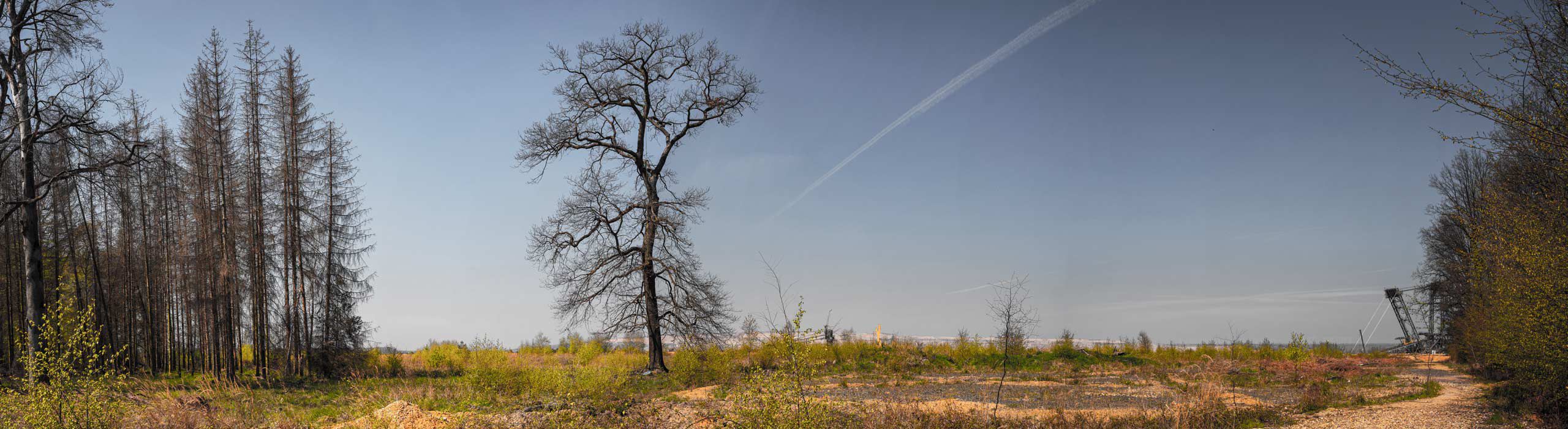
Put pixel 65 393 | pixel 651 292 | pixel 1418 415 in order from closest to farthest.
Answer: pixel 65 393 → pixel 1418 415 → pixel 651 292

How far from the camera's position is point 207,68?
1967 cm

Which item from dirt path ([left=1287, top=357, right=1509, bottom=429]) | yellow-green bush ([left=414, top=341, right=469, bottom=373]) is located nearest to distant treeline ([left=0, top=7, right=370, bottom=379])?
yellow-green bush ([left=414, top=341, right=469, bottom=373])

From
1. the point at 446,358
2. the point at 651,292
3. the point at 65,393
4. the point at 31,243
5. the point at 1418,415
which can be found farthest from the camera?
the point at 446,358

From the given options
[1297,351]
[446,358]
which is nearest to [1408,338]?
[1297,351]

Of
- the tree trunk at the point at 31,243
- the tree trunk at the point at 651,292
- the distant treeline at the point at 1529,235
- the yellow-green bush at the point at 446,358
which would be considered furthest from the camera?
the yellow-green bush at the point at 446,358

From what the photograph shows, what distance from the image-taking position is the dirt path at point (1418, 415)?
10.9 m

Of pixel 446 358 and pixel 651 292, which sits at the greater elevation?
pixel 651 292

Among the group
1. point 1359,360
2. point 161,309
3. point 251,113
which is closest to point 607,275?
point 251,113

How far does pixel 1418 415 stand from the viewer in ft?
38.0

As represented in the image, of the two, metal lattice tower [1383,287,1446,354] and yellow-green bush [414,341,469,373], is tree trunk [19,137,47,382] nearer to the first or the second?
yellow-green bush [414,341,469,373]

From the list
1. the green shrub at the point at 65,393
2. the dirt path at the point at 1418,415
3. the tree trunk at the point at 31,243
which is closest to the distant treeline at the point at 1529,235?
the dirt path at the point at 1418,415

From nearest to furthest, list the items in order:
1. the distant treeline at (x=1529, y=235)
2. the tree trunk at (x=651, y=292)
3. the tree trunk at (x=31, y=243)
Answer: the distant treeline at (x=1529, y=235) → the tree trunk at (x=31, y=243) → the tree trunk at (x=651, y=292)

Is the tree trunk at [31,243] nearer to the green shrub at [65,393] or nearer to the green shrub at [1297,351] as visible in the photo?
the green shrub at [65,393]

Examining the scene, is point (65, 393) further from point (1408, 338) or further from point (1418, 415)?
point (1408, 338)
